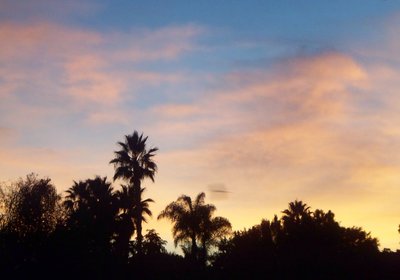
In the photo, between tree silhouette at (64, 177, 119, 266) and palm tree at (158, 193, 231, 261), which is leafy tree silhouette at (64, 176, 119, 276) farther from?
palm tree at (158, 193, 231, 261)

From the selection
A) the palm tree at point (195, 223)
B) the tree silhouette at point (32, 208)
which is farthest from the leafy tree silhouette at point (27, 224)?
the palm tree at point (195, 223)

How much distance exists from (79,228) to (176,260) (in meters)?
10.4

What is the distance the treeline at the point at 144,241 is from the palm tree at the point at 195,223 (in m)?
0.10

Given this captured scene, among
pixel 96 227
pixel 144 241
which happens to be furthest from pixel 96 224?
pixel 144 241

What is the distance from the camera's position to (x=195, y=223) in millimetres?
48531

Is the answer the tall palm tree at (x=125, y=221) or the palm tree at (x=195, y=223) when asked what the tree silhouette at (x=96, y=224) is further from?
the palm tree at (x=195, y=223)

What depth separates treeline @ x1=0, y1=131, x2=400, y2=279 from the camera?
109 feet

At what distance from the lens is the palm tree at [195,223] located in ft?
159

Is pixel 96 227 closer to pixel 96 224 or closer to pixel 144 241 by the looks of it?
pixel 96 224

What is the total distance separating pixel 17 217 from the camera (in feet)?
141

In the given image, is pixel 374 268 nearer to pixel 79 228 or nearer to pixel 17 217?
pixel 79 228

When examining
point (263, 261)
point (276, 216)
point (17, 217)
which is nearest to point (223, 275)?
point (263, 261)

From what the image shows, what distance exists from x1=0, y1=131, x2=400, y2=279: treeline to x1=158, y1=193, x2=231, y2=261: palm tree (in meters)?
0.10

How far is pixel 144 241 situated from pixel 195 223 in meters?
6.07
